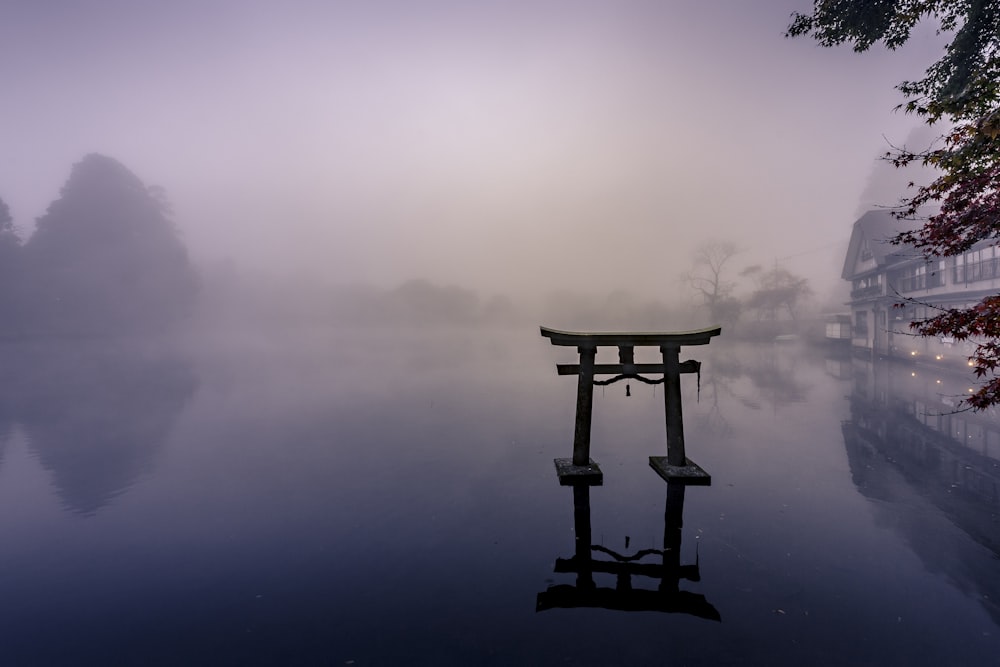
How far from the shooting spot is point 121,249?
227 ft

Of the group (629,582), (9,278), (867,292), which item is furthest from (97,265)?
(867,292)

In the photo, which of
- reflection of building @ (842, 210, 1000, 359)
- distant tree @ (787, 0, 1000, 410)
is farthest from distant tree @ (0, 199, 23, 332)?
reflection of building @ (842, 210, 1000, 359)

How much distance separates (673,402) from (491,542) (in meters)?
5.03

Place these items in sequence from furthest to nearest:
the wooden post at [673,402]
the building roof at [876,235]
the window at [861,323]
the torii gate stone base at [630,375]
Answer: the window at [861,323]
the building roof at [876,235]
the wooden post at [673,402]
the torii gate stone base at [630,375]

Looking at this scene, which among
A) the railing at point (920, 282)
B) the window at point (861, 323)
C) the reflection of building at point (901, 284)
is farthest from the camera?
the window at point (861, 323)

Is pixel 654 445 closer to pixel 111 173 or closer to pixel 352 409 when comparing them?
pixel 352 409

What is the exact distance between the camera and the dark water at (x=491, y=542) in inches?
185

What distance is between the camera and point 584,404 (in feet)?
31.9

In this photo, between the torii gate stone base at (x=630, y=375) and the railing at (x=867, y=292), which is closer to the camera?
the torii gate stone base at (x=630, y=375)

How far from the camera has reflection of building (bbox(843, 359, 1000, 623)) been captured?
247 inches

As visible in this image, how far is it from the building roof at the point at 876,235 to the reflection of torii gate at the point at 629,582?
43.3 metres

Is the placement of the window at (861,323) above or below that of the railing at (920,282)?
below

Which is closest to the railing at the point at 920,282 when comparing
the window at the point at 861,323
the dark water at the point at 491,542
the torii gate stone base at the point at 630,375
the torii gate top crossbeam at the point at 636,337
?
the window at the point at 861,323

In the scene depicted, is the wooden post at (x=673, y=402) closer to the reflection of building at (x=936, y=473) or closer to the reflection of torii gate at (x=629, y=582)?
the reflection of torii gate at (x=629, y=582)
